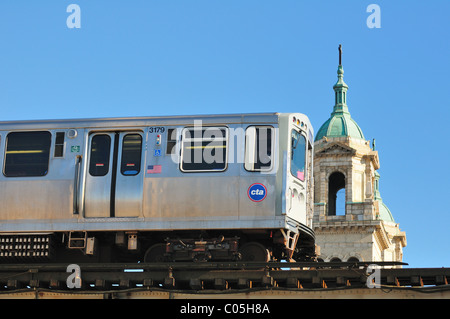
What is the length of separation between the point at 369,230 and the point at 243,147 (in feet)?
186

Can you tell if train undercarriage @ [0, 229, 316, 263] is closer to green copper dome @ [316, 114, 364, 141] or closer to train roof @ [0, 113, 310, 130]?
train roof @ [0, 113, 310, 130]

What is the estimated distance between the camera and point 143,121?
2056 centimetres

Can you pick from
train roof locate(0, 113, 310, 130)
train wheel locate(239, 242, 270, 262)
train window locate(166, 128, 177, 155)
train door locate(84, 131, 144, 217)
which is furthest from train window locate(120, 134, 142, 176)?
train wheel locate(239, 242, 270, 262)

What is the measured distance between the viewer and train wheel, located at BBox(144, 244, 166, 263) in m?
20.5

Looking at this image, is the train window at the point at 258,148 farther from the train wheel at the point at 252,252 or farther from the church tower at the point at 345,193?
the church tower at the point at 345,193

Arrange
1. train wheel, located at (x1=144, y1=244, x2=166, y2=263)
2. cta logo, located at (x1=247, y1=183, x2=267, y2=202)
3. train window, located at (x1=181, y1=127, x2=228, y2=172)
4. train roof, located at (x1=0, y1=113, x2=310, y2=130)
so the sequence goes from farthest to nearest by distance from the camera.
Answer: train wheel, located at (x1=144, y1=244, x2=166, y2=263) → train roof, located at (x1=0, y1=113, x2=310, y2=130) → train window, located at (x1=181, y1=127, x2=228, y2=172) → cta logo, located at (x1=247, y1=183, x2=267, y2=202)

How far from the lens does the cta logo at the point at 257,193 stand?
1962 cm

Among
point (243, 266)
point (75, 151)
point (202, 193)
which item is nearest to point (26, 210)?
point (75, 151)

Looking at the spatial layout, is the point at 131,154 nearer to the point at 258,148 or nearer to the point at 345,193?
the point at 258,148

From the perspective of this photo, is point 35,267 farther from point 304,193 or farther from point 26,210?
point 304,193

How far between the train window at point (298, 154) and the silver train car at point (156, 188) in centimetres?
3

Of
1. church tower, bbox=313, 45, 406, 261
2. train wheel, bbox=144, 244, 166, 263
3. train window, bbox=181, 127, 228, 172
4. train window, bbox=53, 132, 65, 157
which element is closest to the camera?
train window, bbox=181, 127, 228, 172

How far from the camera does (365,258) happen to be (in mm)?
73750

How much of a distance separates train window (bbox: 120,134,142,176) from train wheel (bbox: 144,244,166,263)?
1743 mm
